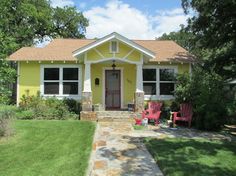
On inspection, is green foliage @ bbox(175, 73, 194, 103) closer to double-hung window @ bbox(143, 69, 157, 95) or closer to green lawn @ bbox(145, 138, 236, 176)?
double-hung window @ bbox(143, 69, 157, 95)

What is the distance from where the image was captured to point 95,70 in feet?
60.9

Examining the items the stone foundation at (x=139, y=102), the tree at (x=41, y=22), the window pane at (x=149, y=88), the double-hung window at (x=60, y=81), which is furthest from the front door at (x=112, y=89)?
the tree at (x=41, y=22)

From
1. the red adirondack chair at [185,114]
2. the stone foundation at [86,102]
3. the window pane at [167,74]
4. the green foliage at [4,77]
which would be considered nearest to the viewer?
the green foliage at [4,77]

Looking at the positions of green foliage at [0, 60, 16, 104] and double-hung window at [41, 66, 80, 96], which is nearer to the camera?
green foliage at [0, 60, 16, 104]

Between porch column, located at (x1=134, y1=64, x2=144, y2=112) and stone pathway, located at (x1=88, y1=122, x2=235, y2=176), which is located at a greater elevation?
porch column, located at (x1=134, y1=64, x2=144, y2=112)

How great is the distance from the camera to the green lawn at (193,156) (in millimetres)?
7668

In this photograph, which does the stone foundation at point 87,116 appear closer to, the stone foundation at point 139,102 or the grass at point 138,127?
the stone foundation at point 139,102

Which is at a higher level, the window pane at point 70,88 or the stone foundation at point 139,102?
the window pane at point 70,88

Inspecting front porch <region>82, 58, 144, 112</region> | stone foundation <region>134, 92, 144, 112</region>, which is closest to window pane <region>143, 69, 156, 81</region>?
front porch <region>82, 58, 144, 112</region>

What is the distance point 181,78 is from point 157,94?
1.87m

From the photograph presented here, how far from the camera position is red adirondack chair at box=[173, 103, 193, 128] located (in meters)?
14.9

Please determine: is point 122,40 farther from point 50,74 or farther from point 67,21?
point 67,21

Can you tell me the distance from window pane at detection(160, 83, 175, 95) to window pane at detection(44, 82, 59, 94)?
5721mm

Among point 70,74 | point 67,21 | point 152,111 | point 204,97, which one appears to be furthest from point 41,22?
point 204,97
